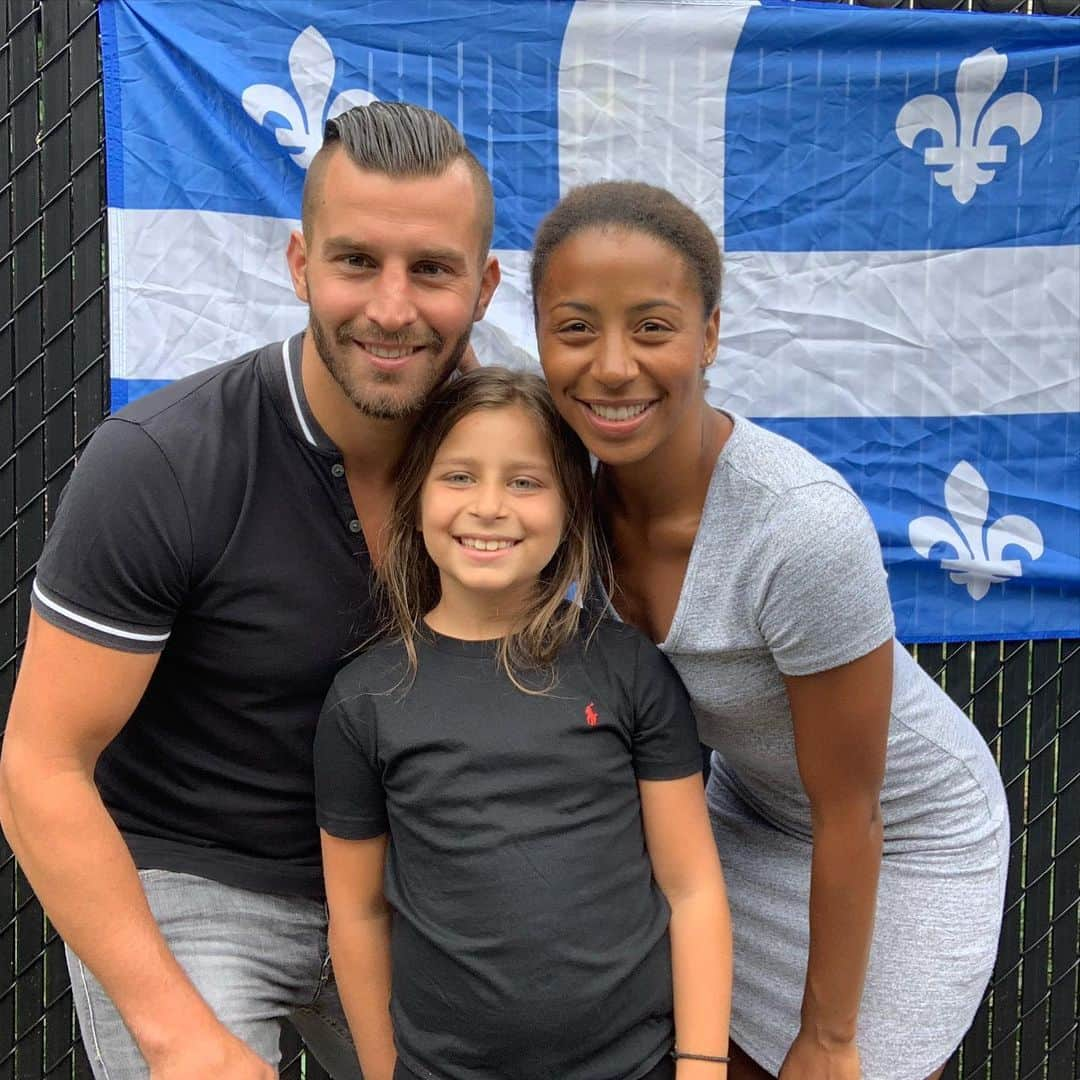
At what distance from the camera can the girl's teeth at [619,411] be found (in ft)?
5.53

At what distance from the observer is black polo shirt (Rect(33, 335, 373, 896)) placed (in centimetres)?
170

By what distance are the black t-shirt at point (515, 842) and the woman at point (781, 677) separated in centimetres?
16

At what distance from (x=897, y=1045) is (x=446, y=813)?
2.87ft

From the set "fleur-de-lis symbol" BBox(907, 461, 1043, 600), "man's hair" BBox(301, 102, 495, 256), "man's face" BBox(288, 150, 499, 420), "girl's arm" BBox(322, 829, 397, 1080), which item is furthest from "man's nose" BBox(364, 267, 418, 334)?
"fleur-de-lis symbol" BBox(907, 461, 1043, 600)

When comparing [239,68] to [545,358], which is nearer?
[545,358]

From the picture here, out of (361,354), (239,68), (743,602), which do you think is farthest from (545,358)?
(239,68)

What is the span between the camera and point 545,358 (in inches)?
67.7

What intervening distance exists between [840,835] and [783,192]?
1.86 meters

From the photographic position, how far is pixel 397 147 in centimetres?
181

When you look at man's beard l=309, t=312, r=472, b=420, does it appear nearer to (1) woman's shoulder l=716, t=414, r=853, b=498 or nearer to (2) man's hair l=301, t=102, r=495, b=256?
(2) man's hair l=301, t=102, r=495, b=256

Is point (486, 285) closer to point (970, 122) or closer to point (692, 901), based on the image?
point (692, 901)

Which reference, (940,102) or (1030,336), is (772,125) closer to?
(940,102)

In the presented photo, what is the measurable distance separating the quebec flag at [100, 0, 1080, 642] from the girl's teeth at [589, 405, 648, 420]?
4.28 feet

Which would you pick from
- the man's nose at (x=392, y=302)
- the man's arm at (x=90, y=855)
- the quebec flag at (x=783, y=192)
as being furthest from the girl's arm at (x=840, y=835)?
the quebec flag at (x=783, y=192)
